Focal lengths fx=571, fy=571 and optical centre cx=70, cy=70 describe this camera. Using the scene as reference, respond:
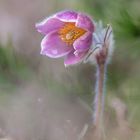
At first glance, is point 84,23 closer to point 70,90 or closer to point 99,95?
point 99,95

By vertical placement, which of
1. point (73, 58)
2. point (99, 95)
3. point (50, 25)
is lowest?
point (99, 95)

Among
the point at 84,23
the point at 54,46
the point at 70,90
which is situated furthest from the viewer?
the point at 70,90

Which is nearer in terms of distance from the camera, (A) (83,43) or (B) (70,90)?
(A) (83,43)

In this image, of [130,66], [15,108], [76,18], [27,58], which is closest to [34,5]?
[27,58]

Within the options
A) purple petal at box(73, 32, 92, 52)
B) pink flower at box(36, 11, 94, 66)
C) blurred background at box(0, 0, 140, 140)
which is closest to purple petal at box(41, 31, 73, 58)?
pink flower at box(36, 11, 94, 66)

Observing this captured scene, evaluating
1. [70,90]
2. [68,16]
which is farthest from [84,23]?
[70,90]

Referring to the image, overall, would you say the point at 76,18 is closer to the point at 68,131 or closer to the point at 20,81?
the point at 68,131

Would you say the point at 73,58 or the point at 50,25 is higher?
the point at 50,25
